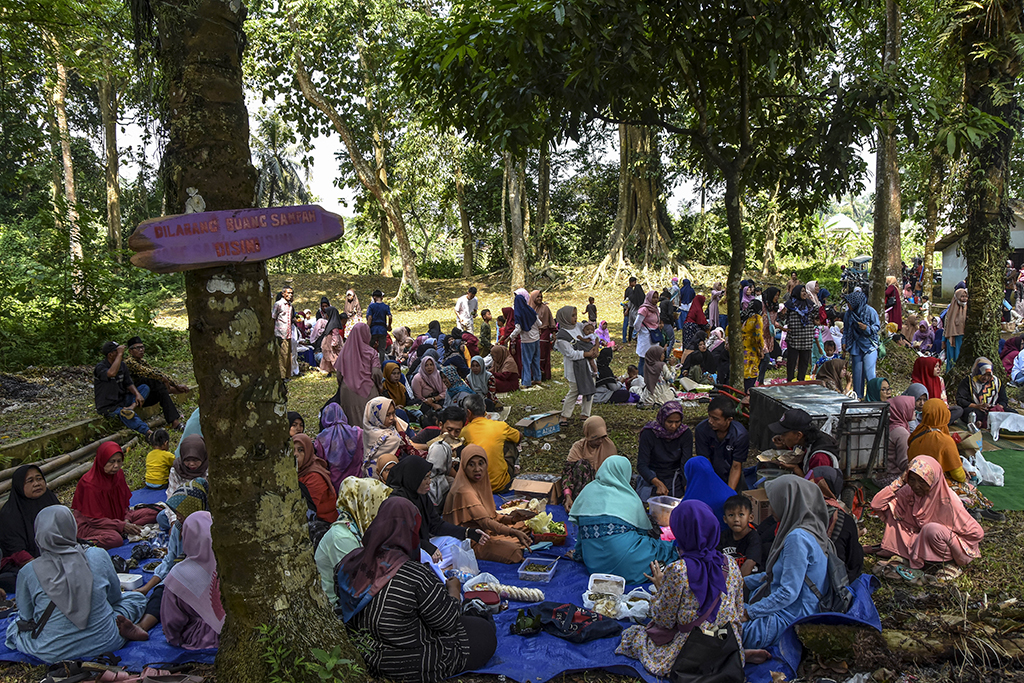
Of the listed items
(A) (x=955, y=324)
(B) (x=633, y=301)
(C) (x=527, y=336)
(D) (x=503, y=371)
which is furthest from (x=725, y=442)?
(B) (x=633, y=301)

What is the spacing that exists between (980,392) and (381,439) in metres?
6.90

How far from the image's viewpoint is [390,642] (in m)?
3.57

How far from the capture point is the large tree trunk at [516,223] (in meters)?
20.3

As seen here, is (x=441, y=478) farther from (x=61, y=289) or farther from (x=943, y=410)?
(x=61, y=289)

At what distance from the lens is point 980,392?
8.16 metres

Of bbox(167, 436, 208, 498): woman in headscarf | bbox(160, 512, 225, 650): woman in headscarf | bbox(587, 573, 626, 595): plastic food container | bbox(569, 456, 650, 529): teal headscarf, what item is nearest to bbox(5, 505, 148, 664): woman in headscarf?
bbox(160, 512, 225, 650): woman in headscarf

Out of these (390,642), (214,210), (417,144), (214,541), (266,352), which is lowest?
(390,642)

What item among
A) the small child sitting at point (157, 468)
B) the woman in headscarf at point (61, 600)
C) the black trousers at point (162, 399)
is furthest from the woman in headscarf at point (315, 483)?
the black trousers at point (162, 399)

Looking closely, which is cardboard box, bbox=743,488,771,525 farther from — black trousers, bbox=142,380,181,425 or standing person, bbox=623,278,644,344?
standing person, bbox=623,278,644,344

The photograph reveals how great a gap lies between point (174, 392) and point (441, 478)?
246 inches

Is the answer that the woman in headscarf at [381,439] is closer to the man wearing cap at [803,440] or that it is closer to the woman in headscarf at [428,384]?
the woman in headscarf at [428,384]

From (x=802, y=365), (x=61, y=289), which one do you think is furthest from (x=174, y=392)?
(x=802, y=365)

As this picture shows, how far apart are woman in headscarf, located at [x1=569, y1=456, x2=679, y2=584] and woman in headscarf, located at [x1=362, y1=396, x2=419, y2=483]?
2.00 m

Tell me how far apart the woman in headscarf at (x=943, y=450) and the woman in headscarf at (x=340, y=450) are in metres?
4.68
